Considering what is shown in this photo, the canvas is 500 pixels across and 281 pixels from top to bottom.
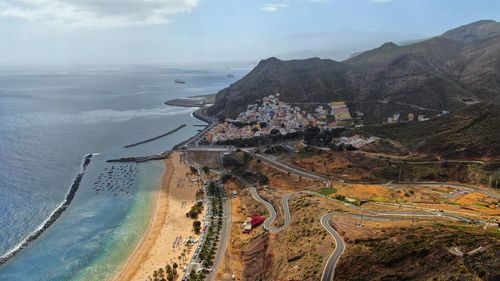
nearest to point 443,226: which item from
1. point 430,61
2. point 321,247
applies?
point 321,247

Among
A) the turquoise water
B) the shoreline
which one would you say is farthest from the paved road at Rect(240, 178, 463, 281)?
the turquoise water

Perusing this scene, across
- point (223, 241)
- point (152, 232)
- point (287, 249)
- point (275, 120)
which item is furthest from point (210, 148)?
point (287, 249)

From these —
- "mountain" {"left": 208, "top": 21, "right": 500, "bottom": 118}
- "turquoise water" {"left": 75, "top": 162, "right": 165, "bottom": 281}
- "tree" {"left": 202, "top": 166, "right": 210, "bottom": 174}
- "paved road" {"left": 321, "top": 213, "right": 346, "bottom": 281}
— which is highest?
"mountain" {"left": 208, "top": 21, "right": 500, "bottom": 118}

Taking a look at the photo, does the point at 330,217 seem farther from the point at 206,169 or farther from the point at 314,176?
the point at 206,169

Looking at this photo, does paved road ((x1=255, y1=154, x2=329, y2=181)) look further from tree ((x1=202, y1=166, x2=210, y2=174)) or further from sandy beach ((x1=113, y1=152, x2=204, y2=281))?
sandy beach ((x1=113, y1=152, x2=204, y2=281))

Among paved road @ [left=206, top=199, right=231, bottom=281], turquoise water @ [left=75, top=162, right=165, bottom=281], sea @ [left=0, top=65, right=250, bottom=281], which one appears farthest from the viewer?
sea @ [left=0, top=65, right=250, bottom=281]

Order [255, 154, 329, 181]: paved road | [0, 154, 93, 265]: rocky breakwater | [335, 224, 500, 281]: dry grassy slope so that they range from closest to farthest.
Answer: [335, 224, 500, 281]: dry grassy slope
[0, 154, 93, 265]: rocky breakwater
[255, 154, 329, 181]: paved road
